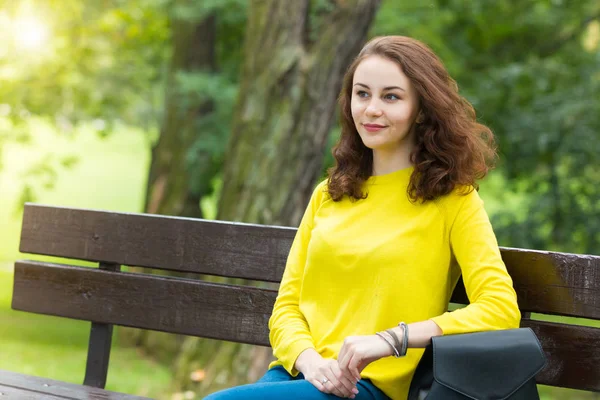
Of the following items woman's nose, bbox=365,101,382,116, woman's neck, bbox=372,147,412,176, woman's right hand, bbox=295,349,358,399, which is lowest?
woman's right hand, bbox=295,349,358,399

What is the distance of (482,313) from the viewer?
2.44 m

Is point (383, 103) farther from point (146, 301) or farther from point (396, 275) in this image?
point (146, 301)

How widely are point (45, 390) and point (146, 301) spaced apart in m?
0.54

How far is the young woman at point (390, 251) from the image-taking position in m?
2.47

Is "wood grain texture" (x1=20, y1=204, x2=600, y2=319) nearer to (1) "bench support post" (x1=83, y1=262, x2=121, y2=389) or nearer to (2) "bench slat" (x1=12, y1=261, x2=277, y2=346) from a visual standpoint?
(2) "bench slat" (x1=12, y1=261, x2=277, y2=346)

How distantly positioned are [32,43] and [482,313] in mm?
6725

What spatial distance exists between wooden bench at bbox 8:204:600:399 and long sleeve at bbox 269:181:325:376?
14.1 inches

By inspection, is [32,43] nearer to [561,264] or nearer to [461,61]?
[461,61]

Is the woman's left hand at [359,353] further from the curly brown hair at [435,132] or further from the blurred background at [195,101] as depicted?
the blurred background at [195,101]

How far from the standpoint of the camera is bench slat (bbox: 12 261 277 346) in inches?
132

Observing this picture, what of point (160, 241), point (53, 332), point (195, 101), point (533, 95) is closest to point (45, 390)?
point (160, 241)

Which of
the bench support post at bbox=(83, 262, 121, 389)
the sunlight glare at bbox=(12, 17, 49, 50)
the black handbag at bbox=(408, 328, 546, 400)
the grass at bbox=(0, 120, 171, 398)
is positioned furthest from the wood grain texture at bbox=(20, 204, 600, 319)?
the sunlight glare at bbox=(12, 17, 49, 50)

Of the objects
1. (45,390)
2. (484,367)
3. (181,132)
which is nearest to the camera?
(484,367)

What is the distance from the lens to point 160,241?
11.5ft
